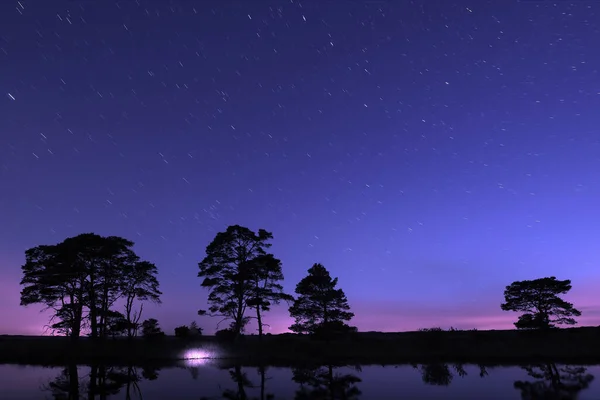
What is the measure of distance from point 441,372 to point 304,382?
10.9 m

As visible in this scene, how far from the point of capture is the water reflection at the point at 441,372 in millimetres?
24703

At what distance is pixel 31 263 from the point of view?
46250 millimetres

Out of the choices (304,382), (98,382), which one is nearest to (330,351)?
(304,382)

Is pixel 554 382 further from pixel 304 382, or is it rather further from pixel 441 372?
pixel 304 382

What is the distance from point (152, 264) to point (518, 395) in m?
43.4

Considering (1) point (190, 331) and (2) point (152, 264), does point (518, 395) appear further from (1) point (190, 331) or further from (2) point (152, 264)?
(1) point (190, 331)

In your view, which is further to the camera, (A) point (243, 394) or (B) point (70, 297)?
(B) point (70, 297)

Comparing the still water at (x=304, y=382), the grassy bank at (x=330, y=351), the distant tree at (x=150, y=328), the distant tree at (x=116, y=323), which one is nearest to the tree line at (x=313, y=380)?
the still water at (x=304, y=382)

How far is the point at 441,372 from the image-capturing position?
28.8 meters

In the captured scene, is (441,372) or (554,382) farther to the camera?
(441,372)

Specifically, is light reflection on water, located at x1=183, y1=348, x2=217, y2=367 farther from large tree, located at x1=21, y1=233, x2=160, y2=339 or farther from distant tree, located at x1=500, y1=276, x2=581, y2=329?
distant tree, located at x1=500, y1=276, x2=581, y2=329

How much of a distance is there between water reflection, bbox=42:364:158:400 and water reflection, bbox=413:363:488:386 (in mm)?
16351

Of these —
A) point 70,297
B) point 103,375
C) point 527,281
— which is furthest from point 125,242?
point 527,281

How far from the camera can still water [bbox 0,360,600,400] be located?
1933cm
